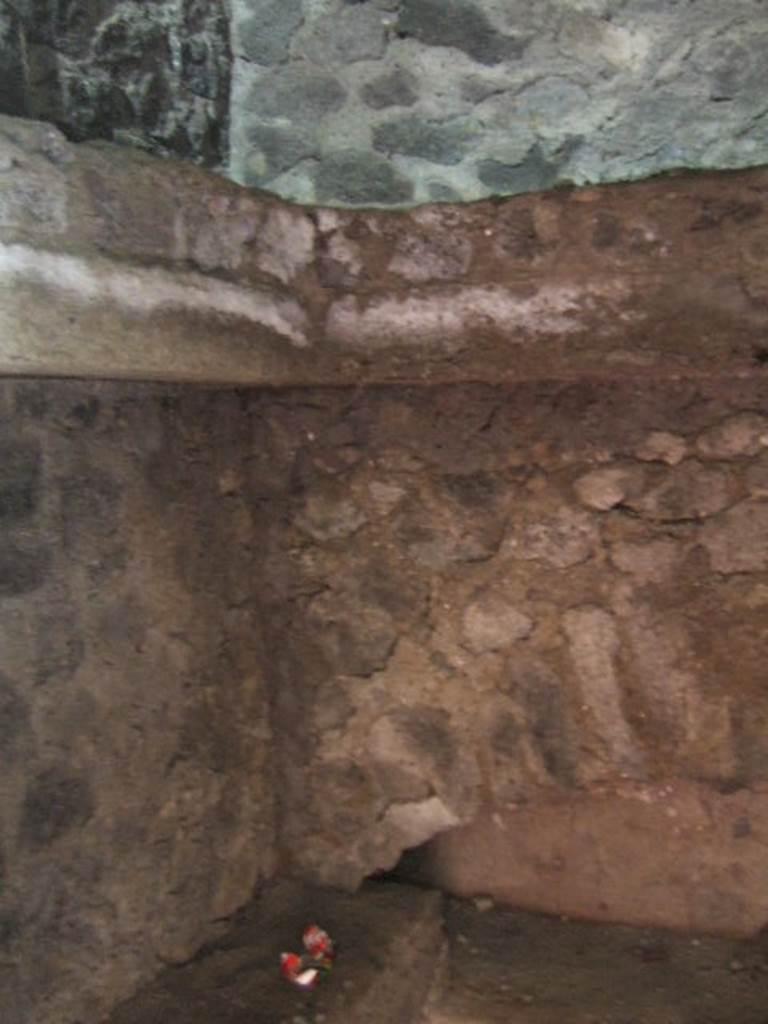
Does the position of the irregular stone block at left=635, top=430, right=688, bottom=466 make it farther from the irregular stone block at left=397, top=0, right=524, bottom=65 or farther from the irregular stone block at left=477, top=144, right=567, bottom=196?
the irregular stone block at left=397, top=0, right=524, bottom=65

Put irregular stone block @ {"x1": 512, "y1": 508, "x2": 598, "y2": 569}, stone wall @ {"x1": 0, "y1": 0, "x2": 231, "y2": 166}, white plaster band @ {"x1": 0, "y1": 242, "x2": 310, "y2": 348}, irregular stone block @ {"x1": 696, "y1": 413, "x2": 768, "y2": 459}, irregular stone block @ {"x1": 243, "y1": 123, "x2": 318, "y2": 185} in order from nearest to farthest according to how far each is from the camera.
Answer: white plaster band @ {"x1": 0, "y1": 242, "x2": 310, "y2": 348} < stone wall @ {"x1": 0, "y1": 0, "x2": 231, "y2": 166} < irregular stone block @ {"x1": 696, "y1": 413, "x2": 768, "y2": 459} < irregular stone block @ {"x1": 512, "y1": 508, "x2": 598, "y2": 569} < irregular stone block @ {"x1": 243, "y1": 123, "x2": 318, "y2": 185}

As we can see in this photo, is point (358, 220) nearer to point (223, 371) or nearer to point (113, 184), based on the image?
point (223, 371)

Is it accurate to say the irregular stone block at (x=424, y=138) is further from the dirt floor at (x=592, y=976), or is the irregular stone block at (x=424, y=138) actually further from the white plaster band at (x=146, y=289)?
the dirt floor at (x=592, y=976)

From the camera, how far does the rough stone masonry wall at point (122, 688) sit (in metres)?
1.45

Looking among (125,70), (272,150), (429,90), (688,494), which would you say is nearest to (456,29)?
(429,90)

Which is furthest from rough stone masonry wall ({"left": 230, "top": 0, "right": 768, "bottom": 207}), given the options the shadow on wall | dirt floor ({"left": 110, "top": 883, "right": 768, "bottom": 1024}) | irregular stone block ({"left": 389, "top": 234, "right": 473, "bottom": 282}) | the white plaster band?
dirt floor ({"left": 110, "top": 883, "right": 768, "bottom": 1024})

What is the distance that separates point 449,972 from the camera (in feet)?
6.33

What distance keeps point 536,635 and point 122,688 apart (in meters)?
0.71

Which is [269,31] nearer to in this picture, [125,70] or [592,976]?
[125,70]

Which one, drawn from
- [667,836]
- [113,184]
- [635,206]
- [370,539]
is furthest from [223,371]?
[667,836]

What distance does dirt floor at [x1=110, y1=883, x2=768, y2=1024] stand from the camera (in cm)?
166

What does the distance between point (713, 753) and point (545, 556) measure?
439 millimetres

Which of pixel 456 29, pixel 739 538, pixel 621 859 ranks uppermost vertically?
pixel 456 29

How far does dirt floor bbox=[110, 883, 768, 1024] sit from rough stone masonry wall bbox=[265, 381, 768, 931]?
6cm
